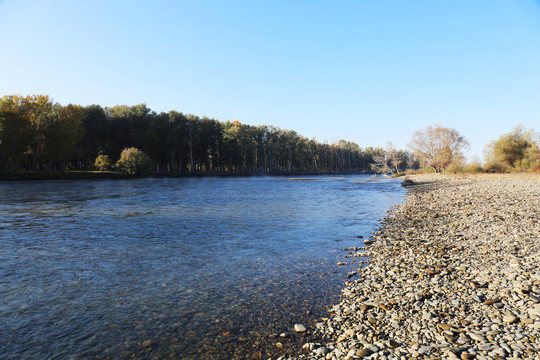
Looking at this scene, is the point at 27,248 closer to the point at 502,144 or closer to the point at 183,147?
the point at 502,144

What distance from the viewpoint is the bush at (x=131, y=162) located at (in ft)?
236

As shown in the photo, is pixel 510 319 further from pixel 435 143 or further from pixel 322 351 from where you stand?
pixel 435 143

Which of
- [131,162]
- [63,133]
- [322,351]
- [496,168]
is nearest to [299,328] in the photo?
[322,351]

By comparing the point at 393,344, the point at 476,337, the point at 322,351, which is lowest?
the point at 322,351

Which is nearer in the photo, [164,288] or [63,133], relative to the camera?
[164,288]

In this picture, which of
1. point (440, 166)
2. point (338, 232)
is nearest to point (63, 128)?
point (338, 232)

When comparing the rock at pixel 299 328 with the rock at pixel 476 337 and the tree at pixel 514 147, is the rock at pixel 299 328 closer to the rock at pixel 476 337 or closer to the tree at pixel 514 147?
the rock at pixel 476 337

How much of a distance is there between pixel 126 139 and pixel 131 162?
19.2m

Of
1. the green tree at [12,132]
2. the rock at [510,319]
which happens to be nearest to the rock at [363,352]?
the rock at [510,319]

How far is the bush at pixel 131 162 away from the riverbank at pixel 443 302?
→ 72138 mm

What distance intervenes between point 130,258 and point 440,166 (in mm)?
84974

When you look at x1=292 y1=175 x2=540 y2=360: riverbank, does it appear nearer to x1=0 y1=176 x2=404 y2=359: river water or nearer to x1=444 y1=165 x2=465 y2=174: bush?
x1=0 y1=176 x2=404 y2=359: river water

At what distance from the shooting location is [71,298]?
288 inches

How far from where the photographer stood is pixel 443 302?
623 centimetres
